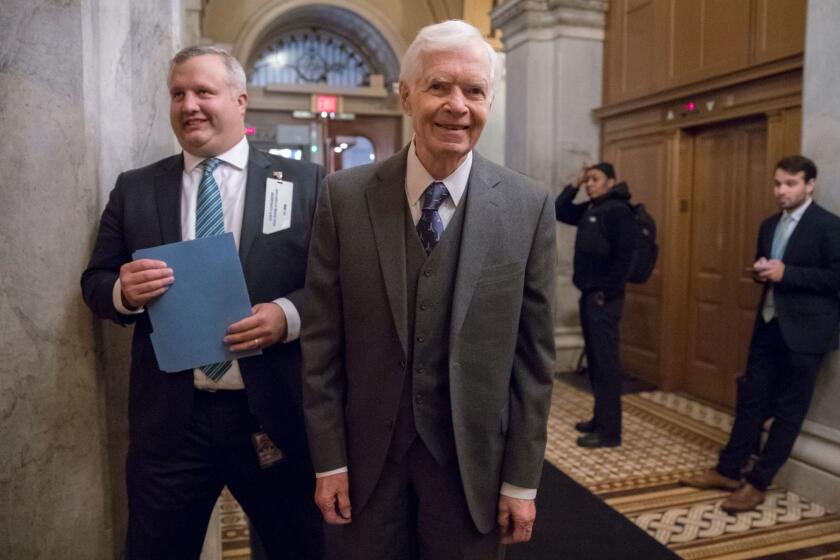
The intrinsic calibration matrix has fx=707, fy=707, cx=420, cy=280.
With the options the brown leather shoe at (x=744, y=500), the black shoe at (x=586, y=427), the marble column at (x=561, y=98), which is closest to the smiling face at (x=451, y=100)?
the brown leather shoe at (x=744, y=500)

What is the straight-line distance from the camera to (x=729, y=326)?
5434mm

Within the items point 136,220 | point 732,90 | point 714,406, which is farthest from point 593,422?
point 136,220

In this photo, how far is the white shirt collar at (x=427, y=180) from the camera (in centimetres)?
149

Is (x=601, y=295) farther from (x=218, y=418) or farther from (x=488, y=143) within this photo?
(x=488, y=143)

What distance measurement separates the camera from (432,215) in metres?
1.49

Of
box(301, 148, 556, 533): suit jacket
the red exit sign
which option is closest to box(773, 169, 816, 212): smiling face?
box(301, 148, 556, 533): suit jacket

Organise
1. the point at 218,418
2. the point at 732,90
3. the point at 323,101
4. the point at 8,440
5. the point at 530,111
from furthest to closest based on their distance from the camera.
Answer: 1. the point at 323,101
2. the point at 530,111
3. the point at 732,90
4. the point at 8,440
5. the point at 218,418

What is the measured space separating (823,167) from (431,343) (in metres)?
2.99

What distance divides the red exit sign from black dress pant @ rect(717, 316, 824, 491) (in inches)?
324

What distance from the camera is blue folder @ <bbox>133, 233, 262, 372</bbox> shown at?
1618 millimetres

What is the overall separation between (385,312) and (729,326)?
15.3 ft

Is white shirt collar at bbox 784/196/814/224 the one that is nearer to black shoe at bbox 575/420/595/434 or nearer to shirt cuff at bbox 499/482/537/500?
black shoe at bbox 575/420/595/434

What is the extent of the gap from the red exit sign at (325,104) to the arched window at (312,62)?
58 centimetres

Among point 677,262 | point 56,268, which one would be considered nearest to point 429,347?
point 56,268
